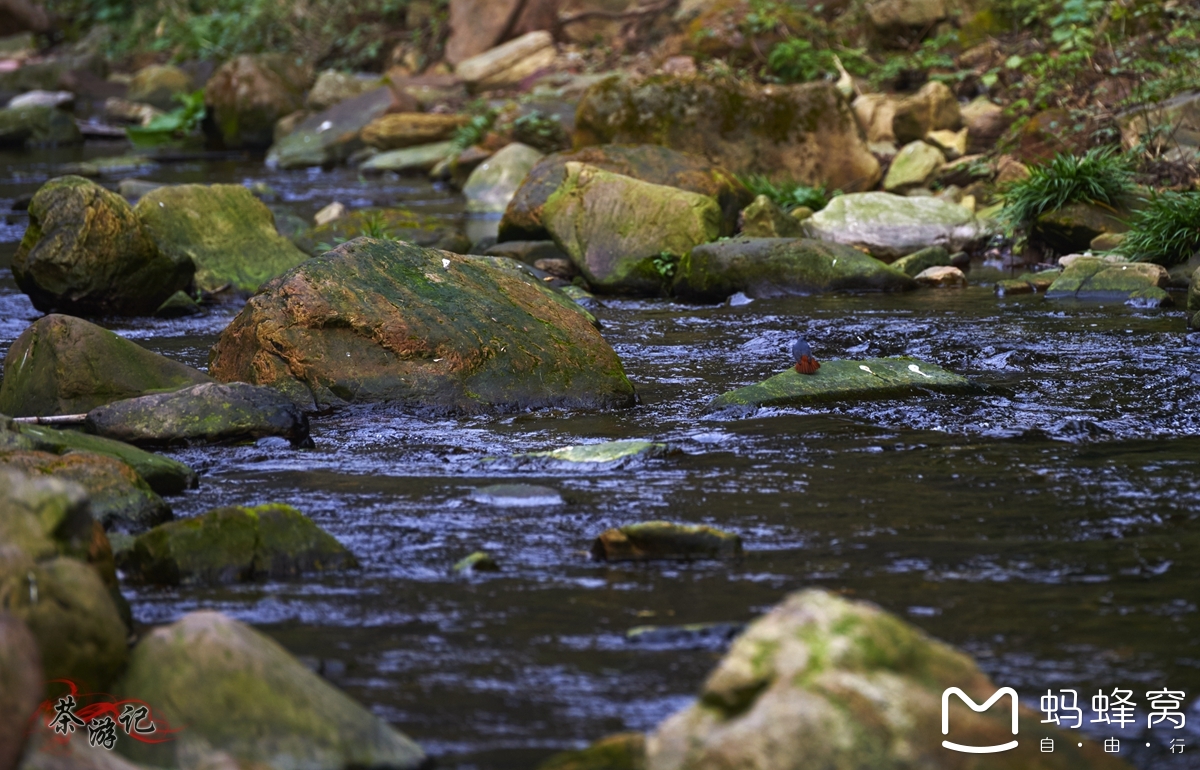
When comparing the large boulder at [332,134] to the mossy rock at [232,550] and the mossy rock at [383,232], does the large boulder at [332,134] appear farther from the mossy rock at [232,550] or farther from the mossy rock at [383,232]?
the mossy rock at [232,550]

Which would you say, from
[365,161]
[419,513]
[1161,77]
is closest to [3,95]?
[365,161]

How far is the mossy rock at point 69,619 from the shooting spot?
9.89ft

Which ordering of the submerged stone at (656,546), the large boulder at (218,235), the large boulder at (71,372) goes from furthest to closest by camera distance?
the large boulder at (218,235) → the large boulder at (71,372) → the submerged stone at (656,546)

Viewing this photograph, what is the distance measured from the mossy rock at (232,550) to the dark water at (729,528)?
4.9 inches

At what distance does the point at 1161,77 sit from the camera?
41.7 feet

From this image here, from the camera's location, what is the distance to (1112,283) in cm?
932

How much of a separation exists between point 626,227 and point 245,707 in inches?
302

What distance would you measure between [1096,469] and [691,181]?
6.93m

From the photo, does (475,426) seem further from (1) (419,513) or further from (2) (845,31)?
(2) (845,31)

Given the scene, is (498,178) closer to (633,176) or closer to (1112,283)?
(633,176)

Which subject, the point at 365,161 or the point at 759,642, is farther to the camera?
the point at 365,161

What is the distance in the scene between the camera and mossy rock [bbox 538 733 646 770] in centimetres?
278

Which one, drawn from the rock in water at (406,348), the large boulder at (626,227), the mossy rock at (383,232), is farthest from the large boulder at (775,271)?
the rock in water at (406,348)

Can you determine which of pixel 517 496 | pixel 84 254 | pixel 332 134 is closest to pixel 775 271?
pixel 84 254
